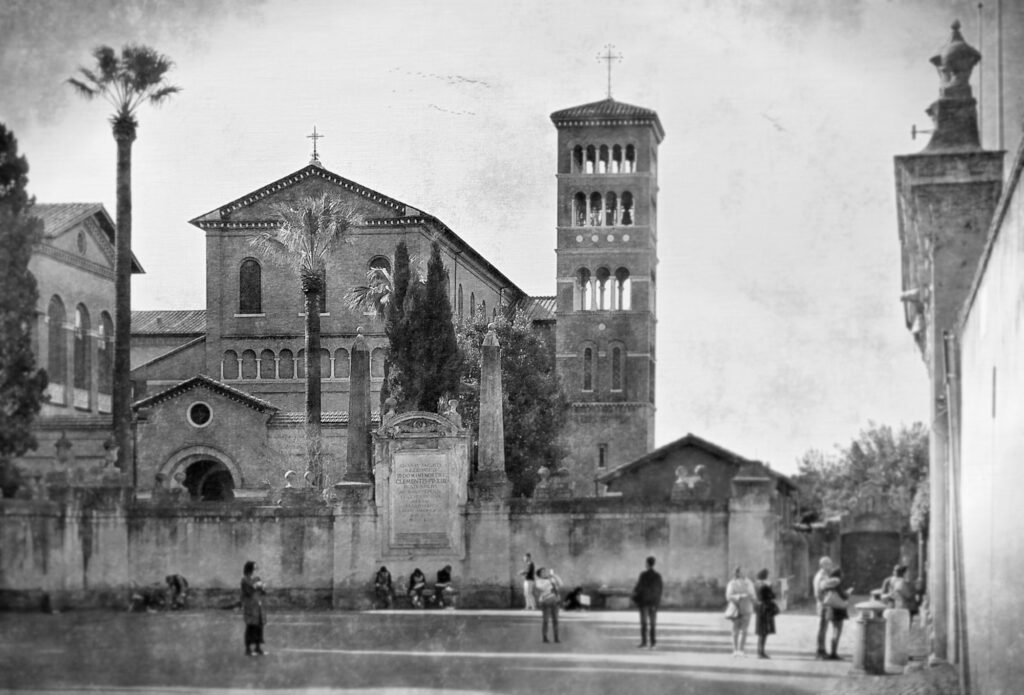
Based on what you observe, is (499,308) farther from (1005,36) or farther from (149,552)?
(1005,36)

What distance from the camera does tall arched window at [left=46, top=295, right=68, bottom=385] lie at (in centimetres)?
960

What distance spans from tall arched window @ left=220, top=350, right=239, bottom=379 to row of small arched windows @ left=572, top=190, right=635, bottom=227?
7.34 feet

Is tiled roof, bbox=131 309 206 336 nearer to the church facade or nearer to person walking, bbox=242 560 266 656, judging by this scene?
the church facade

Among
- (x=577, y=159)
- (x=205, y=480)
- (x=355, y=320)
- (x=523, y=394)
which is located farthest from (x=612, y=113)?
(x=205, y=480)

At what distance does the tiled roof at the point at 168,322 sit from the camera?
943cm

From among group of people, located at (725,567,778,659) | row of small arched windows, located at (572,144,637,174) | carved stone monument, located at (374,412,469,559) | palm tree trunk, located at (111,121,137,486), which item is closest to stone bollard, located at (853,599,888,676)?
group of people, located at (725,567,778,659)

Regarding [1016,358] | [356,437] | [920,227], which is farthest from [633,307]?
[1016,358]

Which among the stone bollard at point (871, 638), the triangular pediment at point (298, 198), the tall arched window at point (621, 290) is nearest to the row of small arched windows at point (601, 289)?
the tall arched window at point (621, 290)

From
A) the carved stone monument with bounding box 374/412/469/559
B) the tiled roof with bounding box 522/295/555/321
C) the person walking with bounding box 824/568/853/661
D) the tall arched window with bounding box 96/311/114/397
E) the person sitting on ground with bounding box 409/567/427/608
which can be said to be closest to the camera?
the person walking with bounding box 824/568/853/661

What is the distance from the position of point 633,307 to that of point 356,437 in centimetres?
230

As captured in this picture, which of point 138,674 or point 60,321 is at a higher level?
point 60,321

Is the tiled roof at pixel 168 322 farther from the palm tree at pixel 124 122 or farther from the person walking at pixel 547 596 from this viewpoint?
the person walking at pixel 547 596

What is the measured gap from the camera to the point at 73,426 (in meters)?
9.41

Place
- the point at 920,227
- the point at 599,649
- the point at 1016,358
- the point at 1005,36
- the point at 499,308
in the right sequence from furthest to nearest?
1. the point at 499,308
2. the point at 599,649
3. the point at 920,227
4. the point at 1005,36
5. the point at 1016,358
